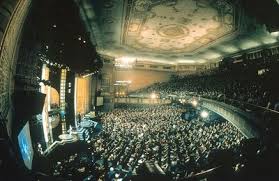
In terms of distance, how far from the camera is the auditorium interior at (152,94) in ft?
13.0

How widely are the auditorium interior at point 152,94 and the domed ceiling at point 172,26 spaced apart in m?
0.08

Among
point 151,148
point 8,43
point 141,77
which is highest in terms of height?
point 141,77

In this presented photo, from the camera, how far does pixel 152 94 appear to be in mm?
28766

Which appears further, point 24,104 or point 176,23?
point 176,23

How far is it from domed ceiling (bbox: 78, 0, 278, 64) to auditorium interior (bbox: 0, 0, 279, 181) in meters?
0.08

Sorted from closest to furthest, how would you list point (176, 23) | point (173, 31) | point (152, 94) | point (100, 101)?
1. point (176, 23)
2. point (173, 31)
3. point (100, 101)
4. point (152, 94)

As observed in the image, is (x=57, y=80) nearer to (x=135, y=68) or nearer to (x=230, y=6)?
(x=230, y=6)

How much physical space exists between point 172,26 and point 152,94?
13656 millimetres

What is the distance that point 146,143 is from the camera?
1191cm

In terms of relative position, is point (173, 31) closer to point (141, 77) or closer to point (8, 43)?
point (8, 43)

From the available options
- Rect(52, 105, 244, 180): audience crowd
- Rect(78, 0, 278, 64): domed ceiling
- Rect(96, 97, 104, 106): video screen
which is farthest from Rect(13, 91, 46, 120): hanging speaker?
Rect(96, 97, 104, 106): video screen

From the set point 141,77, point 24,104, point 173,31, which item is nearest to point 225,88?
point 173,31

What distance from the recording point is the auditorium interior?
397cm

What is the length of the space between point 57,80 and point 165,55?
18.7 m
